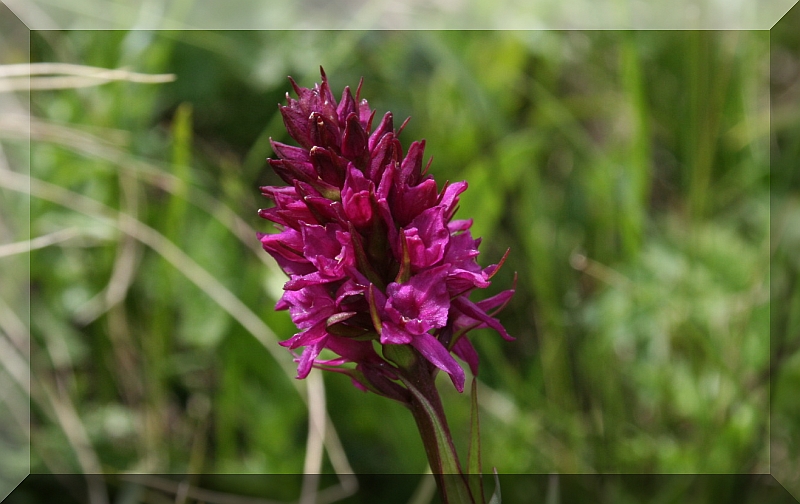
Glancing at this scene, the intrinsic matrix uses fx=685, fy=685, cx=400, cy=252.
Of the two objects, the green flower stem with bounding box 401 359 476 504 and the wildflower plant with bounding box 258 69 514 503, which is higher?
the wildflower plant with bounding box 258 69 514 503

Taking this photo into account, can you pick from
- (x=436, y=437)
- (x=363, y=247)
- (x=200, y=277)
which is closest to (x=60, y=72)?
(x=200, y=277)

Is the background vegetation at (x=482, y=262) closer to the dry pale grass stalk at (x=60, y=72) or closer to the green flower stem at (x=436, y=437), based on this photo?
the dry pale grass stalk at (x=60, y=72)

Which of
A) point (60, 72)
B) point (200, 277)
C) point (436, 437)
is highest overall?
point (60, 72)

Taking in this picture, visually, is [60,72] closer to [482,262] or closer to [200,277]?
[200,277]

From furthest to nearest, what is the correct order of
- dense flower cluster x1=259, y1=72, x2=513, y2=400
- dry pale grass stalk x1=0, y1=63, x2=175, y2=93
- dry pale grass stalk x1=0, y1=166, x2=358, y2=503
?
dry pale grass stalk x1=0, y1=166, x2=358, y2=503
dry pale grass stalk x1=0, y1=63, x2=175, y2=93
dense flower cluster x1=259, y1=72, x2=513, y2=400

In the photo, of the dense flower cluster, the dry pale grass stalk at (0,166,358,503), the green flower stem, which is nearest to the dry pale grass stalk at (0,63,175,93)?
the dry pale grass stalk at (0,166,358,503)

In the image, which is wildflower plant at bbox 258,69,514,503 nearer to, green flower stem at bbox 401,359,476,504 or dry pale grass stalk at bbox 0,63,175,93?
green flower stem at bbox 401,359,476,504

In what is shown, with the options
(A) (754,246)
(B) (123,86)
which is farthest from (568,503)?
(B) (123,86)
